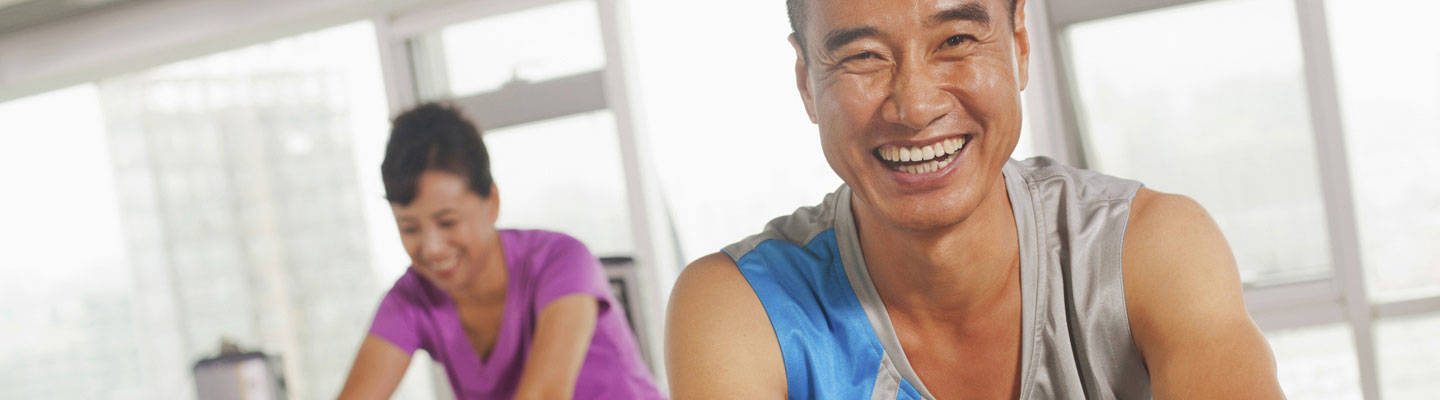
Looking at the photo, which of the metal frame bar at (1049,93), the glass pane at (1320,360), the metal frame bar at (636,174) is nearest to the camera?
the glass pane at (1320,360)

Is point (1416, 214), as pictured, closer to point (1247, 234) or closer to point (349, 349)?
point (1247, 234)

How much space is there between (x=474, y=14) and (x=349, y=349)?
2.44 m

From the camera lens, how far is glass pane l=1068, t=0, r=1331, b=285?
3.70 meters

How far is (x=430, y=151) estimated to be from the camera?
238cm

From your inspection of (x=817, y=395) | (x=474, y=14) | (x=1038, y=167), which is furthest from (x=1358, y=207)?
(x=474, y=14)

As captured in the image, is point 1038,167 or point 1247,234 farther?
point 1247,234

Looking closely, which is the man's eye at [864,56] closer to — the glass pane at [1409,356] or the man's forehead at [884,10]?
the man's forehead at [884,10]

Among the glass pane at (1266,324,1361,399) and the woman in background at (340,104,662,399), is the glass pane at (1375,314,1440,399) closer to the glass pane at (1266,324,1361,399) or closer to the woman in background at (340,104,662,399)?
the glass pane at (1266,324,1361,399)

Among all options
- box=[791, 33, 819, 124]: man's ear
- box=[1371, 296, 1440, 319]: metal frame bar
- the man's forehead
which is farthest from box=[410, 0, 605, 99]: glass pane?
the man's forehead

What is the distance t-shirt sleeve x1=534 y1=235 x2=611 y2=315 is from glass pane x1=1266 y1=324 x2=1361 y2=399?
2551 millimetres

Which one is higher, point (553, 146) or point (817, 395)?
point (553, 146)

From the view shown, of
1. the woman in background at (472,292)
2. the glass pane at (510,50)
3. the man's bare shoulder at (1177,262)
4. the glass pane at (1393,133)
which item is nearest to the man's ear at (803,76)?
the man's bare shoulder at (1177,262)

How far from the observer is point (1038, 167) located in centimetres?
129

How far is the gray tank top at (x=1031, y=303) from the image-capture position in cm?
111
